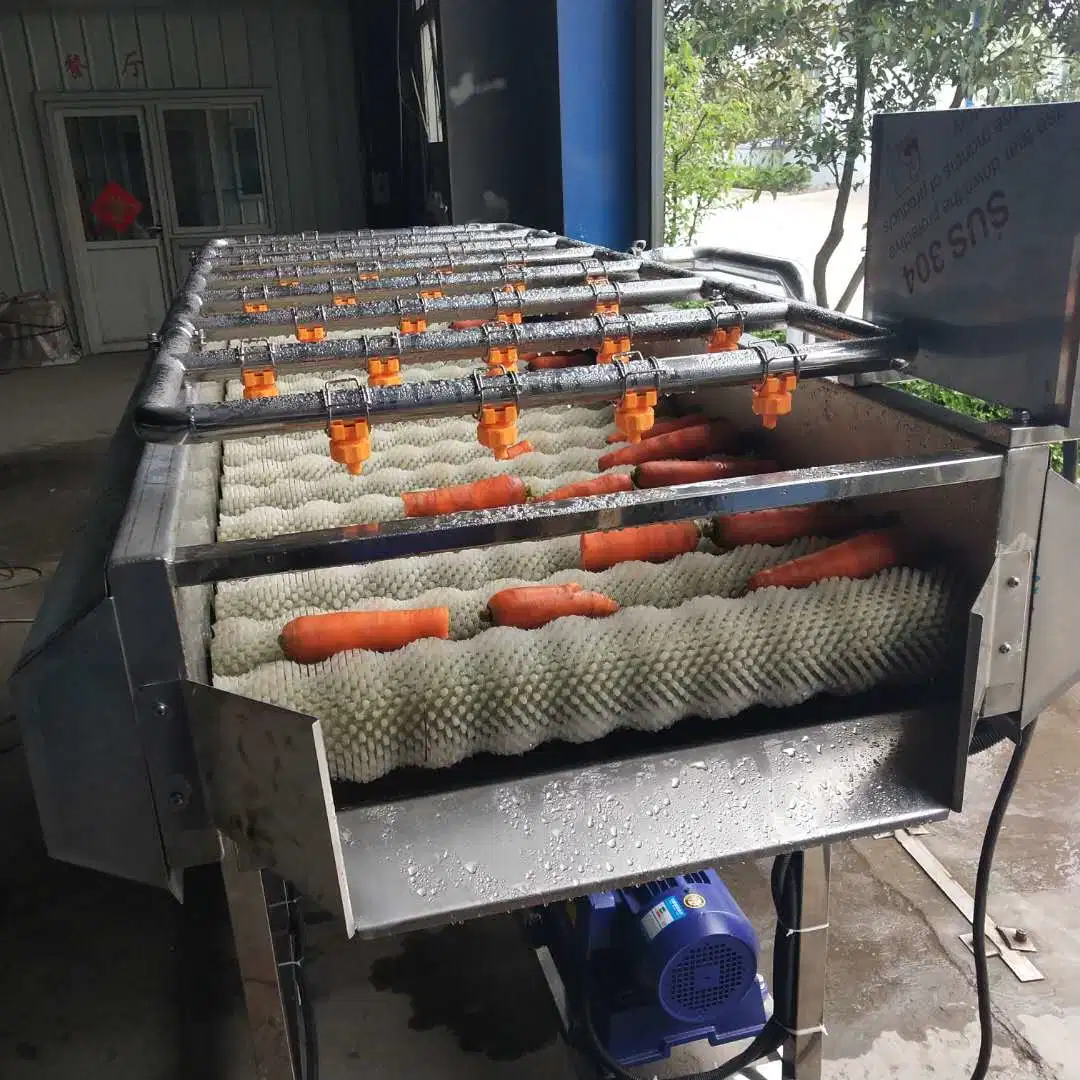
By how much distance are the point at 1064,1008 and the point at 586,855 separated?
4.52 feet

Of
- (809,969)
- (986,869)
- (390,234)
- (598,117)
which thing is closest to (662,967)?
(809,969)

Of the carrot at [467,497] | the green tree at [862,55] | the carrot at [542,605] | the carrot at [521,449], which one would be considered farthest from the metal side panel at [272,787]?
the green tree at [862,55]

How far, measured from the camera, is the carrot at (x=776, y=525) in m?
1.29

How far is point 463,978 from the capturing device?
1.94 m

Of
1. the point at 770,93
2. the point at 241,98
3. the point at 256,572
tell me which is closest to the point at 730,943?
the point at 256,572

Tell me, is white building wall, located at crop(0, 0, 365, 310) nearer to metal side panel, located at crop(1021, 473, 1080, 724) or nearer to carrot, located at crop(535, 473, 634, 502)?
carrot, located at crop(535, 473, 634, 502)

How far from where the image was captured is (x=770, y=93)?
3.98 m

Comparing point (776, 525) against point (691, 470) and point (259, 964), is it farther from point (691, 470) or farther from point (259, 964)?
point (259, 964)

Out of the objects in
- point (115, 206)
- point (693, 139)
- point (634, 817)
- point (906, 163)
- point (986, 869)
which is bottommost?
point (986, 869)

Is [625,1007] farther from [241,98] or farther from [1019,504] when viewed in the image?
[241,98]

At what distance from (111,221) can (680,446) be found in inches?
320

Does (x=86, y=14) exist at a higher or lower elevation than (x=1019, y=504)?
higher

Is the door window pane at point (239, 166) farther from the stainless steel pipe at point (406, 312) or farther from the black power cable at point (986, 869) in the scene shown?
the black power cable at point (986, 869)

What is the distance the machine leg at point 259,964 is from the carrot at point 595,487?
70 centimetres
